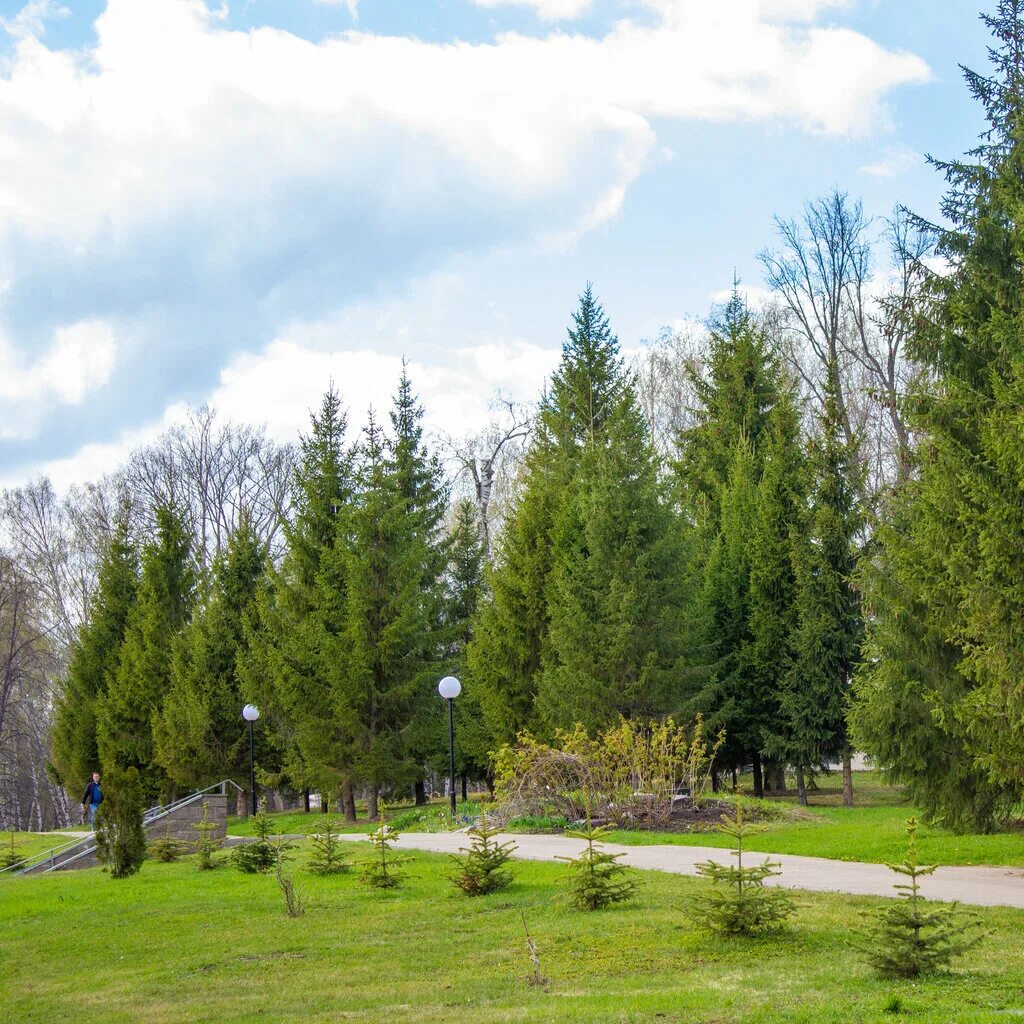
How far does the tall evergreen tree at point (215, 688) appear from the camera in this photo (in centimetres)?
2870

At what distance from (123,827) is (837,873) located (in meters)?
10.4

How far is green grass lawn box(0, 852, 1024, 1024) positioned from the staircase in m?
9.15

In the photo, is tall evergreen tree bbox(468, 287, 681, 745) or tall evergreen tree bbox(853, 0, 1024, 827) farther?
tall evergreen tree bbox(468, 287, 681, 745)

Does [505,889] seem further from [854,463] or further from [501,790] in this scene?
[854,463]

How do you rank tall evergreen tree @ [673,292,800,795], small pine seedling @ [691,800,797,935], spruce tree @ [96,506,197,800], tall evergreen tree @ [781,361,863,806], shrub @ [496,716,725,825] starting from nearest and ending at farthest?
small pine seedling @ [691,800,797,935] → shrub @ [496,716,725,825] → tall evergreen tree @ [781,361,863,806] → tall evergreen tree @ [673,292,800,795] → spruce tree @ [96,506,197,800]

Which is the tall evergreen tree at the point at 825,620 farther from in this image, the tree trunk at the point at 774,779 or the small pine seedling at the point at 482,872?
the small pine seedling at the point at 482,872

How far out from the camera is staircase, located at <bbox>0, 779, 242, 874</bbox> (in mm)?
20391

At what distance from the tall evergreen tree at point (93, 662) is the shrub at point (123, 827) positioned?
19.1 m

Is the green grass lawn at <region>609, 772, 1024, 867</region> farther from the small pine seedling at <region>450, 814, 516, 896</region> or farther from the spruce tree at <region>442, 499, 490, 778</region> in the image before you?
the spruce tree at <region>442, 499, 490, 778</region>

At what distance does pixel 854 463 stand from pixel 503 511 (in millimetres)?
15254

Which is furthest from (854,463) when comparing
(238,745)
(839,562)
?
(238,745)

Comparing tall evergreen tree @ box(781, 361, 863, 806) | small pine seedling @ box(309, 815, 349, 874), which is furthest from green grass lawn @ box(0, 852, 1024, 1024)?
tall evergreen tree @ box(781, 361, 863, 806)

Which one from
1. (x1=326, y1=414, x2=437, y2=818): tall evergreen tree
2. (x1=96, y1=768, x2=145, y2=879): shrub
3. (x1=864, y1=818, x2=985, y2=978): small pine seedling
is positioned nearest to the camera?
(x1=864, y1=818, x2=985, y2=978): small pine seedling

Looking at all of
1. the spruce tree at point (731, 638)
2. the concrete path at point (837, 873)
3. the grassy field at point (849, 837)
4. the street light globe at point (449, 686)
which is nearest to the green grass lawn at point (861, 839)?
the grassy field at point (849, 837)
